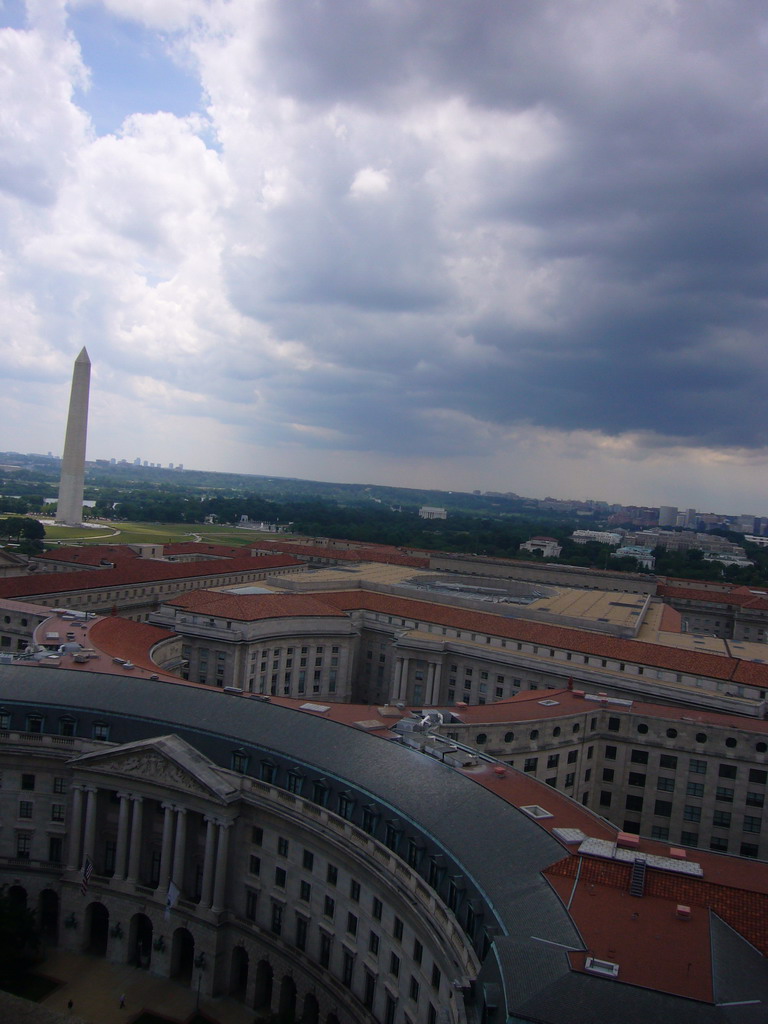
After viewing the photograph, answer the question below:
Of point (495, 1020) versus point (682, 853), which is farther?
point (682, 853)

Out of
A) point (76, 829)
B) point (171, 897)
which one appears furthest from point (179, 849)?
point (76, 829)

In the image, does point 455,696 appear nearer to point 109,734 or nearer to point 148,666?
point 148,666

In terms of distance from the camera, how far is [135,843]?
4697cm

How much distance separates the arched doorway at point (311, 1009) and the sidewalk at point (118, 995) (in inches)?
140

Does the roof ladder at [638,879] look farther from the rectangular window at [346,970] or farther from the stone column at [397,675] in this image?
the stone column at [397,675]

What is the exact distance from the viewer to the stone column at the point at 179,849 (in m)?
45.5

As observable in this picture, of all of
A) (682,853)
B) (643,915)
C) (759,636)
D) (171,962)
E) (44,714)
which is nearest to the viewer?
(643,915)

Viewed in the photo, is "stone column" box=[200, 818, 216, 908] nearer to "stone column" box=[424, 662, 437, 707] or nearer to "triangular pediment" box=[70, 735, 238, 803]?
"triangular pediment" box=[70, 735, 238, 803]

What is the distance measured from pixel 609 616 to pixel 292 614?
43.3 m

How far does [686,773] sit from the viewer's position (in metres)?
62.5

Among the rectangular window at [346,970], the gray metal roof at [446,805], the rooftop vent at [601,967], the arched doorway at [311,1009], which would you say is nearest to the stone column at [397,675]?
the gray metal roof at [446,805]

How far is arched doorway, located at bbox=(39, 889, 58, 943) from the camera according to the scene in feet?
161

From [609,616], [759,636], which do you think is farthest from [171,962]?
[759,636]

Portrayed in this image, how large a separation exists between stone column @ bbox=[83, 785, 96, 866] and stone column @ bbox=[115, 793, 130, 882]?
1.70m
